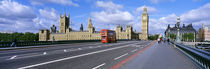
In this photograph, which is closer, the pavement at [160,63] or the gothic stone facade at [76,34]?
the pavement at [160,63]

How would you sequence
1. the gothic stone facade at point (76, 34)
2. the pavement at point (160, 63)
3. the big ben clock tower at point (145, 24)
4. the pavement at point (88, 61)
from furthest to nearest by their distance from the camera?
the big ben clock tower at point (145, 24) → the gothic stone facade at point (76, 34) → the pavement at point (160, 63) → the pavement at point (88, 61)

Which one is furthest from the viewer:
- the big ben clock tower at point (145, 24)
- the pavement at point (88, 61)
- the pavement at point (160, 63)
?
the big ben clock tower at point (145, 24)

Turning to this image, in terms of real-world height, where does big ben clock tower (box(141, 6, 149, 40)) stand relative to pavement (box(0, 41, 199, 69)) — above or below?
above

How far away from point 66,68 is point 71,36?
172 m

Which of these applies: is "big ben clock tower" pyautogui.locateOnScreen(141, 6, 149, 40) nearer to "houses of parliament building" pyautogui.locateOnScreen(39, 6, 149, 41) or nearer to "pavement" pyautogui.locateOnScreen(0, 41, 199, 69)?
"houses of parliament building" pyautogui.locateOnScreen(39, 6, 149, 41)

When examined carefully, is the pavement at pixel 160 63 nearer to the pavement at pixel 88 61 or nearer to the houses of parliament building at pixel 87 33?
the pavement at pixel 88 61

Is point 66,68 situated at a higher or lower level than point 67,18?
lower

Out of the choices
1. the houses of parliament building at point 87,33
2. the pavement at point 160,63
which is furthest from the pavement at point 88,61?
the houses of parliament building at point 87,33

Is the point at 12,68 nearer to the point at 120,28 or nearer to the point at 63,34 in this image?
the point at 120,28

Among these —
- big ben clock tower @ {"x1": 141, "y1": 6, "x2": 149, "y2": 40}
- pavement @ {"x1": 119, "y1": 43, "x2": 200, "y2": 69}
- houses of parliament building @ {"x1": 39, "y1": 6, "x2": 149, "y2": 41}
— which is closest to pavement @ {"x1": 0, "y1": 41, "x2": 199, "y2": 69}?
pavement @ {"x1": 119, "y1": 43, "x2": 200, "y2": 69}

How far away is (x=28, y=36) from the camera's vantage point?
545 feet

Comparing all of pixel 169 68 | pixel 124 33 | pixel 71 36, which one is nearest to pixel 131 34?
pixel 124 33

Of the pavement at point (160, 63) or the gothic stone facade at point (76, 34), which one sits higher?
the gothic stone facade at point (76, 34)

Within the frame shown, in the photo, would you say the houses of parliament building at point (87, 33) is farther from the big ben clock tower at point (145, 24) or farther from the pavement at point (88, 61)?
the pavement at point (88, 61)
